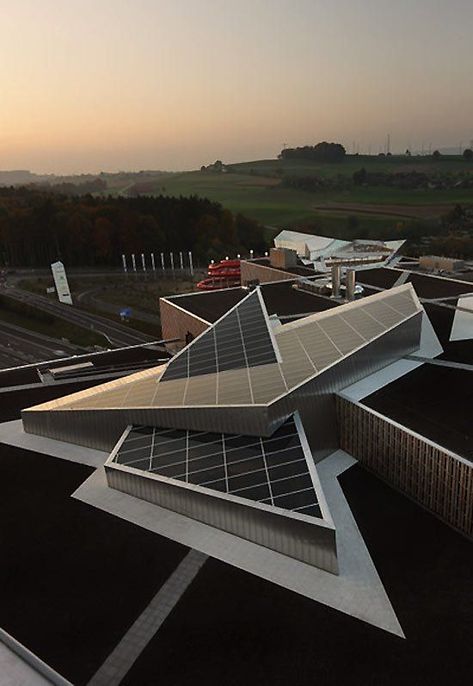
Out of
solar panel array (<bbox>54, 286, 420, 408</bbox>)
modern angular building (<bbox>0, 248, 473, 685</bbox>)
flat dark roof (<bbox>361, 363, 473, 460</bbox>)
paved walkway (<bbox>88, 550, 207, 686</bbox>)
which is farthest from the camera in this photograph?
solar panel array (<bbox>54, 286, 420, 408</bbox>)

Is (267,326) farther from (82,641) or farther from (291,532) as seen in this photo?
(82,641)

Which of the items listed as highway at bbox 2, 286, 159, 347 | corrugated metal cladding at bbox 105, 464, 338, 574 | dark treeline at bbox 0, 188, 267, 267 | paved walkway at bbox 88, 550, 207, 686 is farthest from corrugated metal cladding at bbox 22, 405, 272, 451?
dark treeline at bbox 0, 188, 267, 267

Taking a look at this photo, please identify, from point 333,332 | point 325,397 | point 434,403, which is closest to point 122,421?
point 325,397

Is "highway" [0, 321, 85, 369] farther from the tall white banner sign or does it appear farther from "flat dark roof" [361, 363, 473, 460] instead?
"flat dark roof" [361, 363, 473, 460]

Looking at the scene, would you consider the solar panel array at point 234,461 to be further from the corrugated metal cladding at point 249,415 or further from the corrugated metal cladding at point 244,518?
the corrugated metal cladding at point 249,415

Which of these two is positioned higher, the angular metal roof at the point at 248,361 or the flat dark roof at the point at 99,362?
the angular metal roof at the point at 248,361

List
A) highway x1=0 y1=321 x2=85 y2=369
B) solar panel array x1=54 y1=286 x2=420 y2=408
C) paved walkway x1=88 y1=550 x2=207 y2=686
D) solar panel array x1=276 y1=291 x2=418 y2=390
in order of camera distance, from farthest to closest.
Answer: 1. highway x1=0 y1=321 x2=85 y2=369
2. solar panel array x1=276 y1=291 x2=418 y2=390
3. solar panel array x1=54 y1=286 x2=420 y2=408
4. paved walkway x1=88 y1=550 x2=207 y2=686

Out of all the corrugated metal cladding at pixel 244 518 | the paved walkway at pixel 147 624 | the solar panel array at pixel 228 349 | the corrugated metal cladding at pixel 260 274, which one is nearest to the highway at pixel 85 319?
the corrugated metal cladding at pixel 260 274

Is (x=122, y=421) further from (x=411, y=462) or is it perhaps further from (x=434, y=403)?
(x=434, y=403)
